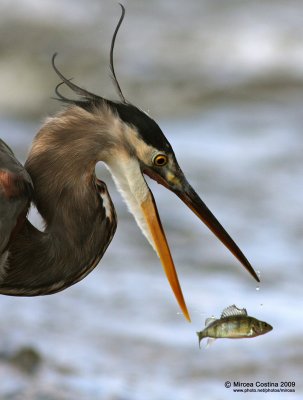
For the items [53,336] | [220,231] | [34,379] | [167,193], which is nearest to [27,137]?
[167,193]

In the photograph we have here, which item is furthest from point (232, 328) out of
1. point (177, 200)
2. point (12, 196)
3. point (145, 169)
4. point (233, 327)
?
point (177, 200)

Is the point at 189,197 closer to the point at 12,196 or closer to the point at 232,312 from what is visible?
the point at 232,312

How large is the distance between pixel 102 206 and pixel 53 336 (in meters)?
1.88

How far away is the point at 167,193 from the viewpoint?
679cm

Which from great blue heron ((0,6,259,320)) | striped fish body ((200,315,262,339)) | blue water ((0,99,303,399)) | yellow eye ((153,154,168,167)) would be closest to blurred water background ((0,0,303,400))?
blue water ((0,99,303,399))

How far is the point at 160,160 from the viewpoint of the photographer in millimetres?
3504

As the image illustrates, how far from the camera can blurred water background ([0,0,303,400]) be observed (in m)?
5.13

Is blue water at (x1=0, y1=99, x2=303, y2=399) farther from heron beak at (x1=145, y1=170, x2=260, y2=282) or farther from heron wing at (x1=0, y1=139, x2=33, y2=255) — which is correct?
heron wing at (x1=0, y1=139, x2=33, y2=255)

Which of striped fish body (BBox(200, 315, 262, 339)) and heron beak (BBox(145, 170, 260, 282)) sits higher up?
heron beak (BBox(145, 170, 260, 282))

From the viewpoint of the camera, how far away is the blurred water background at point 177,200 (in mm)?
5133

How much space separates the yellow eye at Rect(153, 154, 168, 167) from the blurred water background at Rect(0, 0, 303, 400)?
4.77 feet

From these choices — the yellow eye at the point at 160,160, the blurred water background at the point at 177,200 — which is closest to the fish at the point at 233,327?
the yellow eye at the point at 160,160

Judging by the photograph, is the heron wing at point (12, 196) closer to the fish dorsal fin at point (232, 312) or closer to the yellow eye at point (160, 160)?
the yellow eye at point (160, 160)

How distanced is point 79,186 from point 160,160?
25cm
